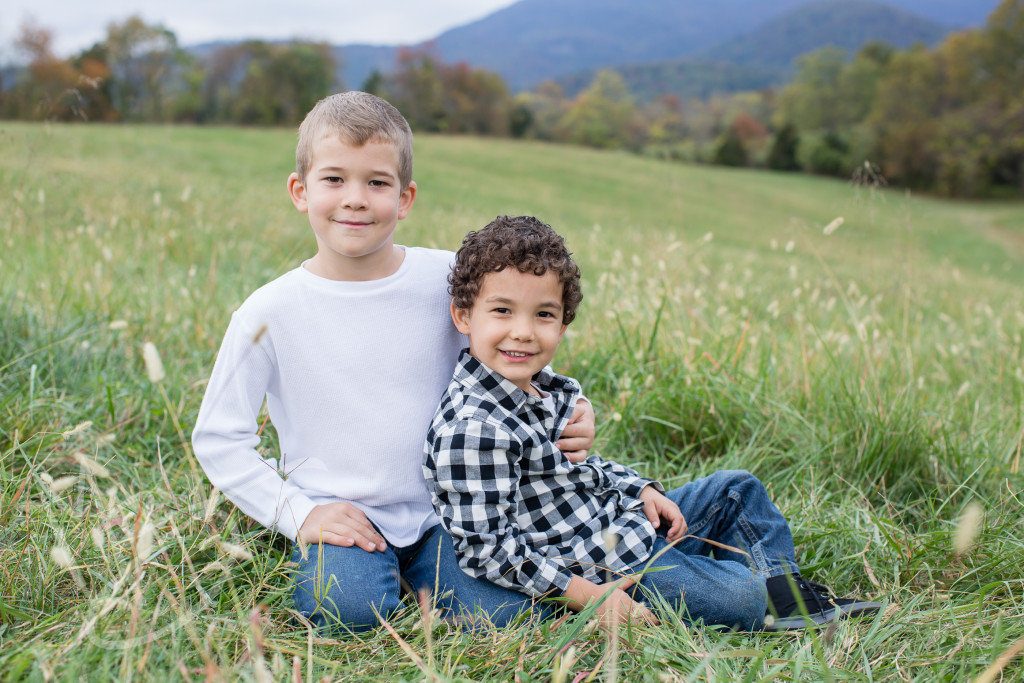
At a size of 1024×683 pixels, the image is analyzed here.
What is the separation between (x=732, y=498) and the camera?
2422 mm

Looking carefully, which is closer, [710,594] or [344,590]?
[344,590]

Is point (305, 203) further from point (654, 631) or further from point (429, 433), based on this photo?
point (654, 631)

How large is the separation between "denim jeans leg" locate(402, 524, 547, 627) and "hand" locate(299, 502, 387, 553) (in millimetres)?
162

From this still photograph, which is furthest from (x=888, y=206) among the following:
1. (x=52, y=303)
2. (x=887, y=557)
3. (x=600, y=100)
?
(x=600, y=100)

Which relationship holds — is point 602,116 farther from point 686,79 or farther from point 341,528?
point 686,79

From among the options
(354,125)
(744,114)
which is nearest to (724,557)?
(354,125)

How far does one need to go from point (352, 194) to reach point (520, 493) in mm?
1009

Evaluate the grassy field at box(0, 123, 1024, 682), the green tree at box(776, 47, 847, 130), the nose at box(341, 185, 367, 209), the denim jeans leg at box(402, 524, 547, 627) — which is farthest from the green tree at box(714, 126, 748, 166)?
the denim jeans leg at box(402, 524, 547, 627)

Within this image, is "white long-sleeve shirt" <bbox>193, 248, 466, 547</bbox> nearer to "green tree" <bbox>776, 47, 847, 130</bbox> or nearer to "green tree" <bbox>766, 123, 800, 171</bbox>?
"green tree" <bbox>766, 123, 800, 171</bbox>

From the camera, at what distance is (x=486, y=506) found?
1968 millimetres

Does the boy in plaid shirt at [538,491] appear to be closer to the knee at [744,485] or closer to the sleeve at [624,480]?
the sleeve at [624,480]

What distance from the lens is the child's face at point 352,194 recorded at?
82.2 inches

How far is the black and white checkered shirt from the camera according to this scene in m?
1.97

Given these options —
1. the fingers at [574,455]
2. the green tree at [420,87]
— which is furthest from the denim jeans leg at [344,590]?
the green tree at [420,87]
